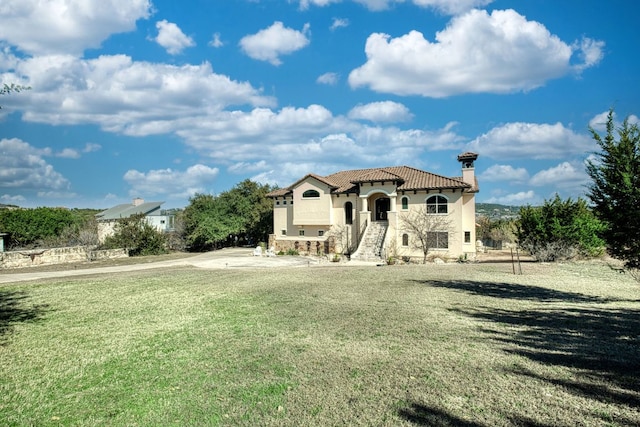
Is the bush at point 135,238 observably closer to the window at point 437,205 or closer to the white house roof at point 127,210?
the window at point 437,205

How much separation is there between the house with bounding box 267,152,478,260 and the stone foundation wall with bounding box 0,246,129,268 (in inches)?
567

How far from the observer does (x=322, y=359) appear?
7137 millimetres

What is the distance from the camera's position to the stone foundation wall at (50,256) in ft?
82.5

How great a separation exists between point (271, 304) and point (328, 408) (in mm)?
7101

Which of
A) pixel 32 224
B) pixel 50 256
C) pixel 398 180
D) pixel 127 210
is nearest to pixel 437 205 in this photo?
pixel 398 180

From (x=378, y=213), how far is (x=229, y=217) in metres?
18.0

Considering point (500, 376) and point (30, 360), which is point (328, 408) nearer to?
point (500, 376)

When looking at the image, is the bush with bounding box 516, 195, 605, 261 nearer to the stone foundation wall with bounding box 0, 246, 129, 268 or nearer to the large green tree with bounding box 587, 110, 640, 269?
the large green tree with bounding box 587, 110, 640, 269

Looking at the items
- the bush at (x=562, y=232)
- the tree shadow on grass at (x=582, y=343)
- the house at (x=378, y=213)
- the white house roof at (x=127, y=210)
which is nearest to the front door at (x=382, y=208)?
the house at (x=378, y=213)

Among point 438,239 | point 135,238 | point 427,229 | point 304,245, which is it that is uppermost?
point 427,229

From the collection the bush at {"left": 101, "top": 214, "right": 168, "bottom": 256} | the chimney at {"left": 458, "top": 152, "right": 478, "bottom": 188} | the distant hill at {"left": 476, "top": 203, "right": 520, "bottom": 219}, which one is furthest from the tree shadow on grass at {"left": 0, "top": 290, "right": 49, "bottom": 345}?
the distant hill at {"left": 476, "top": 203, "right": 520, "bottom": 219}

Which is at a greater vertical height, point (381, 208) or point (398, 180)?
point (398, 180)

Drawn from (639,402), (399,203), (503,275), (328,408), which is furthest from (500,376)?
(399,203)

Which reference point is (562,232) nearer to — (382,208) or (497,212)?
(382,208)
